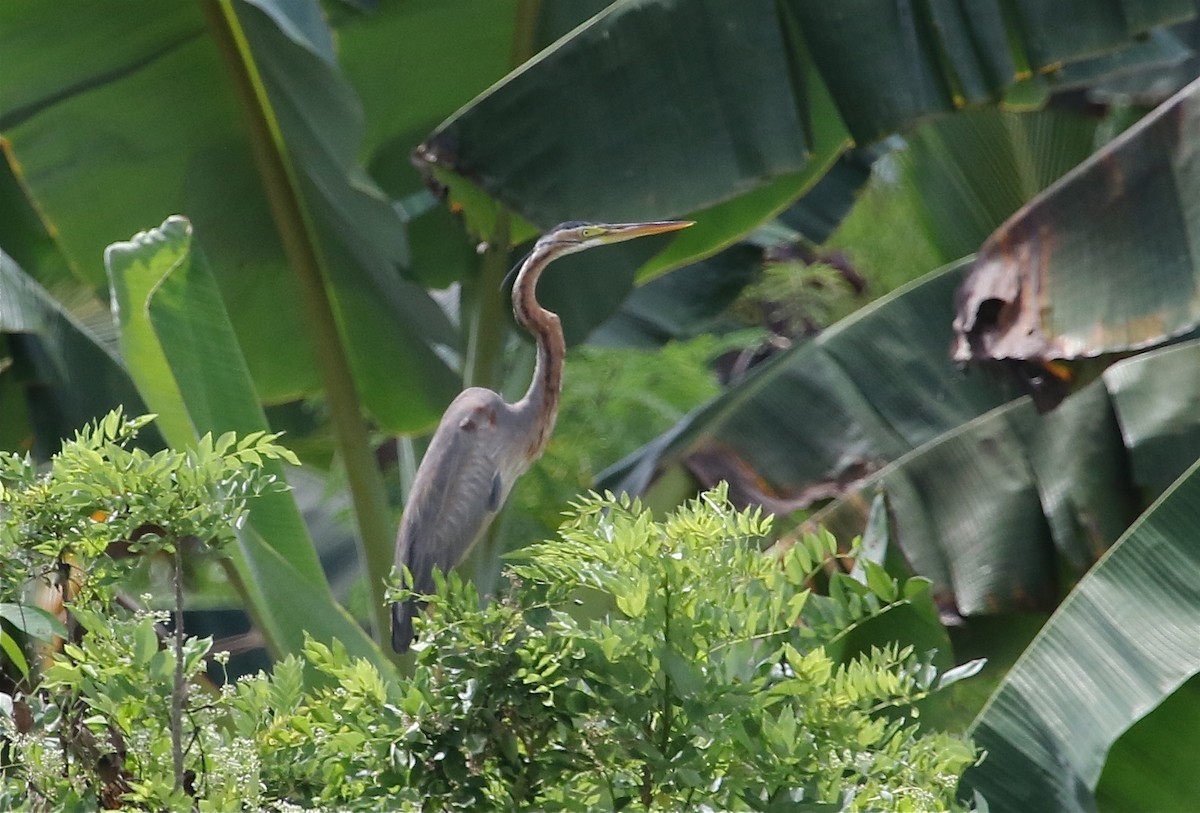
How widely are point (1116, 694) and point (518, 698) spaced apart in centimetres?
153

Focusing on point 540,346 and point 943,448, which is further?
point 943,448

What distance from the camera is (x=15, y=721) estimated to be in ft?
4.83

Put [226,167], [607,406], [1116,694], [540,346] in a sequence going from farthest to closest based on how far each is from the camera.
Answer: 1. [607,406]
2. [226,167]
3. [540,346]
4. [1116,694]

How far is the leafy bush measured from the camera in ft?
4.12

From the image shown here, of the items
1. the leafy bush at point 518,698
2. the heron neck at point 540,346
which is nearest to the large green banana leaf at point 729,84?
the heron neck at point 540,346

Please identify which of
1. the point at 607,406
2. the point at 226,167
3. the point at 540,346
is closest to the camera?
the point at 540,346

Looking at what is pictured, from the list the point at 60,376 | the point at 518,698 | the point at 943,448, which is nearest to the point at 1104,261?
the point at 943,448

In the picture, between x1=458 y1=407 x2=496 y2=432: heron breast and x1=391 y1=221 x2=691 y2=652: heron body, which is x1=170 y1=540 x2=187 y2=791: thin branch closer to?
x1=391 y1=221 x2=691 y2=652: heron body

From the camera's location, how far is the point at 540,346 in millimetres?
3109

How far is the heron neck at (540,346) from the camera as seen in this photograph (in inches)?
120

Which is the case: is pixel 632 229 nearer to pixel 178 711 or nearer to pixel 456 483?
pixel 456 483

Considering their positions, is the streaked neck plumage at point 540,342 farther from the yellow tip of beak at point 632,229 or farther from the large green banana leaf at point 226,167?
the large green banana leaf at point 226,167

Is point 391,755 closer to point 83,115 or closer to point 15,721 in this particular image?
point 15,721

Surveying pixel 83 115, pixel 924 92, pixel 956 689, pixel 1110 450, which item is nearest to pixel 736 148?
pixel 924 92
